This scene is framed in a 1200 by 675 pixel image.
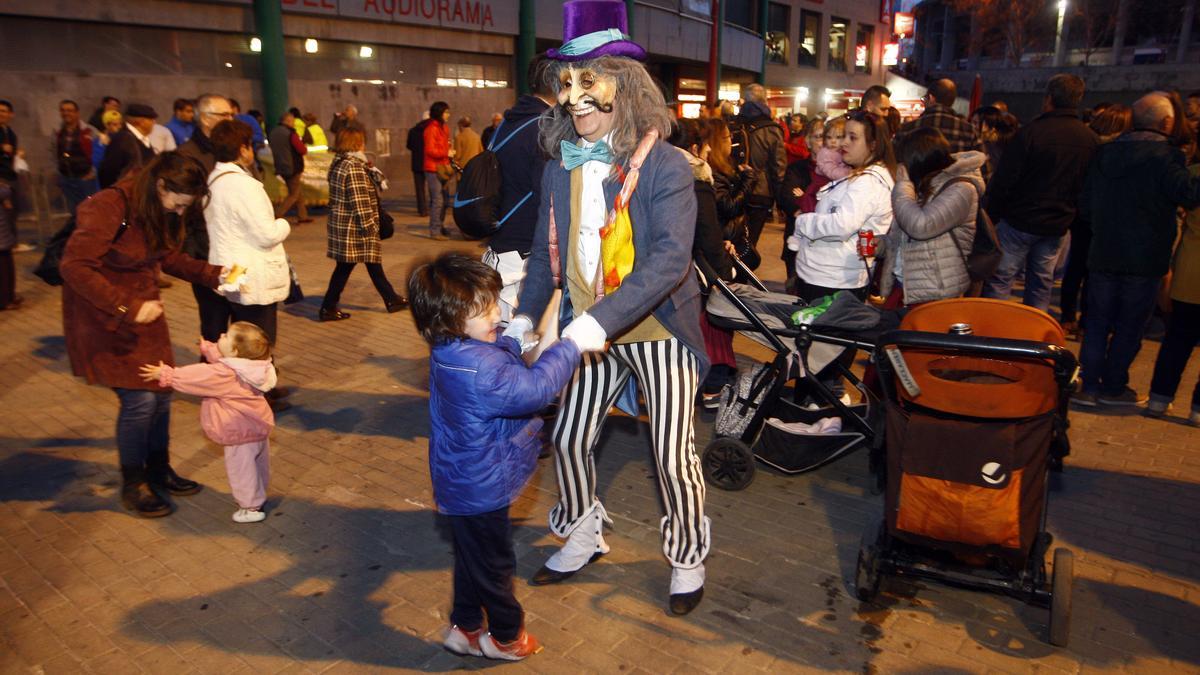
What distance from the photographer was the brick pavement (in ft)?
10.8

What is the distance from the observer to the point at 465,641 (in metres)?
3.24

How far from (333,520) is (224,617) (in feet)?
2.89

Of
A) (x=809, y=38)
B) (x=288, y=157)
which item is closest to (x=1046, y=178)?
(x=288, y=157)

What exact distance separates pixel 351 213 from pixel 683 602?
5.76 m

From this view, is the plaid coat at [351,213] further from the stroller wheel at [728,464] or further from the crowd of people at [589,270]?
the stroller wheel at [728,464]

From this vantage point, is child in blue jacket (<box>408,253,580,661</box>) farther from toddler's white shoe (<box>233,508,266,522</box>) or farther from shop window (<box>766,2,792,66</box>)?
shop window (<box>766,2,792,66</box>)

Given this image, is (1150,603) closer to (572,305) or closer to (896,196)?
(896,196)

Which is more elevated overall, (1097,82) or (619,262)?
(1097,82)

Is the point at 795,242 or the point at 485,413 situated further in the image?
the point at 795,242

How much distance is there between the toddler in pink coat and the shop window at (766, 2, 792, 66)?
3698 cm

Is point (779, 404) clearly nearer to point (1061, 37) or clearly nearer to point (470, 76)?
point (470, 76)

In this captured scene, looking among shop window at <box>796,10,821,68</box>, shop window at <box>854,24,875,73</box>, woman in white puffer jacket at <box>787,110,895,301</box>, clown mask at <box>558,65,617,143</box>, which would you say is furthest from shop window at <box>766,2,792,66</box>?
clown mask at <box>558,65,617,143</box>

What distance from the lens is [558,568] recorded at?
3.76 m

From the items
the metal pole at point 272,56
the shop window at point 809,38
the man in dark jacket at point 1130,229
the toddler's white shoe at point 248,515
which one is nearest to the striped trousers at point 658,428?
the toddler's white shoe at point 248,515
